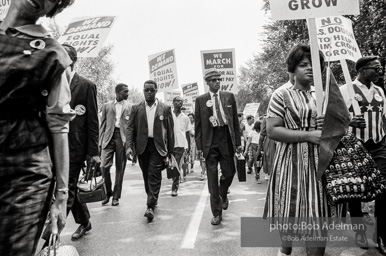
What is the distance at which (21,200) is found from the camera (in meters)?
1.70

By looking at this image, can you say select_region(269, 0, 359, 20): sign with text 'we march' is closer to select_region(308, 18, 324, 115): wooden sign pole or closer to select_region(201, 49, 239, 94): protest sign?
select_region(308, 18, 324, 115): wooden sign pole

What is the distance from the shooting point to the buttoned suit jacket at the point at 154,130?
20.9 feet

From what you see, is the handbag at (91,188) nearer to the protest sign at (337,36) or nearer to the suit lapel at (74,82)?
the suit lapel at (74,82)

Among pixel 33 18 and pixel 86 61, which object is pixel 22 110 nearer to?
pixel 33 18

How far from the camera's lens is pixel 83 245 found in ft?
14.9

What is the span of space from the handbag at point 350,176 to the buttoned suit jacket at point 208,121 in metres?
2.96

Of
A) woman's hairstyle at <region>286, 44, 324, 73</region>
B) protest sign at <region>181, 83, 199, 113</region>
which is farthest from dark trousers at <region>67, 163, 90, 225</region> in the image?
protest sign at <region>181, 83, 199, 113</region>

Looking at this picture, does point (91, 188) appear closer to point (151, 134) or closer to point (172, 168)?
point (151, 134)

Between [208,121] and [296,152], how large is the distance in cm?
296

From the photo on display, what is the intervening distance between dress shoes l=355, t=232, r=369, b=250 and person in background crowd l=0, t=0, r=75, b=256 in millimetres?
3492

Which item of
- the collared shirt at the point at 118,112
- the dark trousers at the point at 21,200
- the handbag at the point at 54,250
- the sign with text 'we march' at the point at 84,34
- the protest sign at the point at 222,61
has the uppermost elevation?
the sign with text 'we march' at the point at 84,34

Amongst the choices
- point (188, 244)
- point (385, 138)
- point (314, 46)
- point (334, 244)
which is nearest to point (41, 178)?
point (314, 46)

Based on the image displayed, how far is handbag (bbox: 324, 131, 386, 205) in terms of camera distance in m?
2.78

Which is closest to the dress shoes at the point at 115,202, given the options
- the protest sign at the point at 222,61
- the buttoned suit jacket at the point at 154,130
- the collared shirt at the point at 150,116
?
the buttoned suit jacket at the point at 154,130
